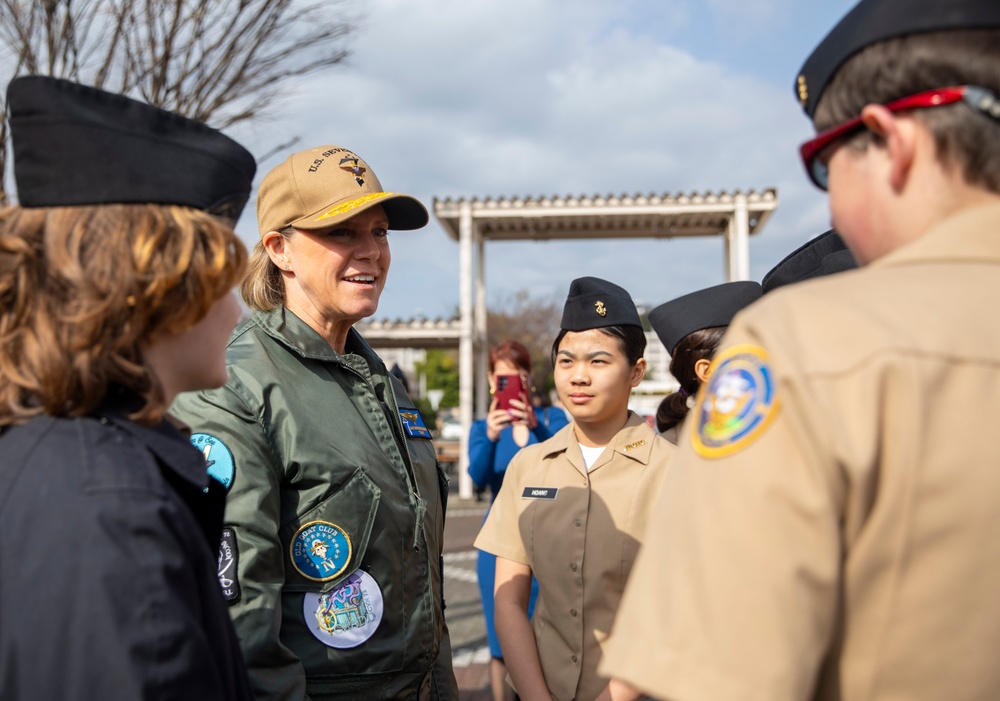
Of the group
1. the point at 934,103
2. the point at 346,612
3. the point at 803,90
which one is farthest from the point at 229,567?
the point at 934,103

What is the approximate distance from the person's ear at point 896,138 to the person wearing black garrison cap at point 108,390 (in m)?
0.97

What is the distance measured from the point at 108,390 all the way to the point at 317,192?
51.9 inches

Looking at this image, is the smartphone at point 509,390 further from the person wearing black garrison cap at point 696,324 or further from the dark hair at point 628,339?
the dark hair at point 628,339

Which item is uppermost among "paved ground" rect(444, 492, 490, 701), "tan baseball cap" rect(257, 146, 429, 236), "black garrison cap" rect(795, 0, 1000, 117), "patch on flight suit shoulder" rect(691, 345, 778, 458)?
"tan baseball cap" rect(257, 146, 429, 236)

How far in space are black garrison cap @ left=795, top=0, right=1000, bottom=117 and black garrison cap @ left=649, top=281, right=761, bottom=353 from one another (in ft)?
6.72

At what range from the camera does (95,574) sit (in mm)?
1075

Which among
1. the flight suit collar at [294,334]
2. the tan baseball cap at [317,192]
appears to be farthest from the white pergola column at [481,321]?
the flight suit collar at [294,334]

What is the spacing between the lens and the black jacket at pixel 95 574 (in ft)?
3.50

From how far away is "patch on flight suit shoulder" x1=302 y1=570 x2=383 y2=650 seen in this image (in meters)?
2.12

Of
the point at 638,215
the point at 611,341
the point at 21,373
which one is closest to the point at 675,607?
the point at 21,373

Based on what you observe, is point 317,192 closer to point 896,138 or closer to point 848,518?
point 896,138

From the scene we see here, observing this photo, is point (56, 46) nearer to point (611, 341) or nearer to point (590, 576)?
point (611, 341)

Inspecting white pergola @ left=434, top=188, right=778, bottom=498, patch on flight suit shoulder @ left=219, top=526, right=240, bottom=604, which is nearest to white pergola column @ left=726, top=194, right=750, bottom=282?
white pergola @ left=434, top=188, right=778, bottom=498

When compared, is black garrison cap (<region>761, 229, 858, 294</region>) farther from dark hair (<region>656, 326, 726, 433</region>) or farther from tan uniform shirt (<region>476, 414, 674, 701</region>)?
tan uniform shirt (<region>476, 414, 674, 701</region>)
